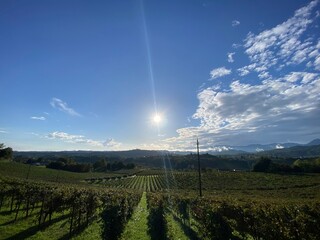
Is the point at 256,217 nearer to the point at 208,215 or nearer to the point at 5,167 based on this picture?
the point at 208,215

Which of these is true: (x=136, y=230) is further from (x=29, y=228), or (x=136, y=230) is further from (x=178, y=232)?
(x=29, y=228)

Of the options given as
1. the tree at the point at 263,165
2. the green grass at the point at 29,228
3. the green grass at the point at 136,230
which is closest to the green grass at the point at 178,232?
the green grass at the point at 136,230

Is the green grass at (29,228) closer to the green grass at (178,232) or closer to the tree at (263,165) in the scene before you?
the green grass at (178,232)

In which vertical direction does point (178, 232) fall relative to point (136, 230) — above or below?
below

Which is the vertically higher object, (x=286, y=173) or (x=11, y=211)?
(x=286, y=173)

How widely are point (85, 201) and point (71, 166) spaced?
14507 cm

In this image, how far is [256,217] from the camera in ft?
71.9

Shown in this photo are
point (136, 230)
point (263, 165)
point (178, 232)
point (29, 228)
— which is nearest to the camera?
point (178, 232)

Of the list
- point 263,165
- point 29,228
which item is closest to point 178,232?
point 29,228

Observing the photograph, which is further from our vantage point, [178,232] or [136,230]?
[136,230]

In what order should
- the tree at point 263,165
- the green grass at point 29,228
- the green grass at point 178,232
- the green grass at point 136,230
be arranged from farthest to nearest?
1. the tree at point 263,165
2. the green grass at point 136,230
3. the green grass at point 29,228
4. the green grass at point 178,232

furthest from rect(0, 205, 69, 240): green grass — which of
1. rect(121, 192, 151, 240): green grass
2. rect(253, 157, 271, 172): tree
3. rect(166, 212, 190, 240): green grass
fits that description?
rect(253, 157, 271, 172): tree

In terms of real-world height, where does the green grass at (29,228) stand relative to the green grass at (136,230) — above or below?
above

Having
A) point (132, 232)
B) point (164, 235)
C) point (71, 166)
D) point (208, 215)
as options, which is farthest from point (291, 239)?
point (71, 166)
